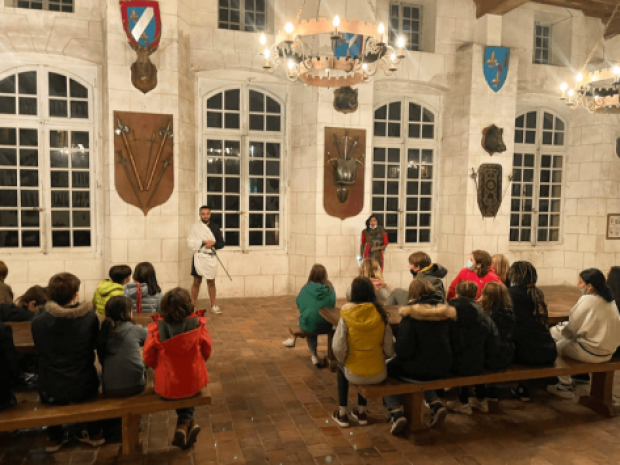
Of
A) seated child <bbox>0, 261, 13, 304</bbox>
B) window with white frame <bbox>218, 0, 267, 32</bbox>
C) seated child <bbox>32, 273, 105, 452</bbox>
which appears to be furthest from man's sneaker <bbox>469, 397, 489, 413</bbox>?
window with white frame <bbox>218, 0, 267, 32</bbox>

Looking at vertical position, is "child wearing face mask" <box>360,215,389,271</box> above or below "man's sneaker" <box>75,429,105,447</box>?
above

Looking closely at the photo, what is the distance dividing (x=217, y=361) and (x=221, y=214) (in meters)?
3.30

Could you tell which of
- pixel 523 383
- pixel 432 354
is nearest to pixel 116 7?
pixel 432 354

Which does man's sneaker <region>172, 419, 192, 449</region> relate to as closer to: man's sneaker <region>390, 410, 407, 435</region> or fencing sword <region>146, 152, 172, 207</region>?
man's sneaker <region>390, 410, 407, 435</region>

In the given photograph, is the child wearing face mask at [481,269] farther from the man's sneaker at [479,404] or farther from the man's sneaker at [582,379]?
the man's sneaker at [582,379]

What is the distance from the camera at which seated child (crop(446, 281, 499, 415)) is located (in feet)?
10.5

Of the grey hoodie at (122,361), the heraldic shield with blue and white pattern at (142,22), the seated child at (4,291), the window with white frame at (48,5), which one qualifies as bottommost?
the grey hoodie at (122,361)

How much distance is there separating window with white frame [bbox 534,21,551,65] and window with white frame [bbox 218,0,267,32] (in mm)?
Answer: 5330

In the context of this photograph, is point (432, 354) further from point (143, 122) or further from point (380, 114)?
point (380, 114)

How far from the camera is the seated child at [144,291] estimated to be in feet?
13.3

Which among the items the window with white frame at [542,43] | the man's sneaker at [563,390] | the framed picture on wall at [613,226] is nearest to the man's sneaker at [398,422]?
the man's sneaker at [563,390]

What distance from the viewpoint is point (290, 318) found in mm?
6273

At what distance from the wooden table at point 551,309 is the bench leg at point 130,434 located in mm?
1611

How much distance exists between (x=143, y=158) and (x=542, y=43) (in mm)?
7796
